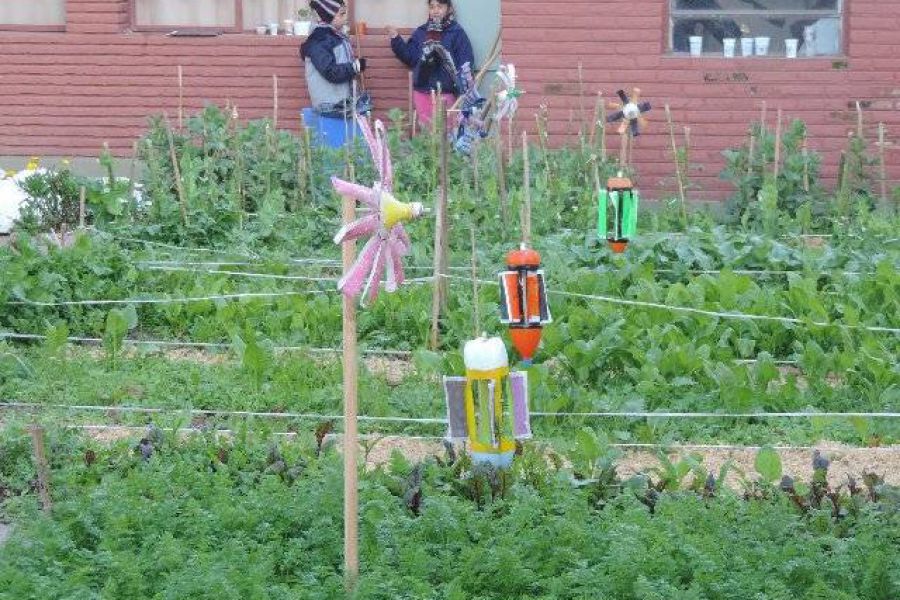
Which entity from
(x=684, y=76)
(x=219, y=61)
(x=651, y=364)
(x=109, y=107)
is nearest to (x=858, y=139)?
(x=684, y=76)

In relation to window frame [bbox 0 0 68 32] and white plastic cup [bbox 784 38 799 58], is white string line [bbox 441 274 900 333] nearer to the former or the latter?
white plastic cup [bbox 784 38 799 58]

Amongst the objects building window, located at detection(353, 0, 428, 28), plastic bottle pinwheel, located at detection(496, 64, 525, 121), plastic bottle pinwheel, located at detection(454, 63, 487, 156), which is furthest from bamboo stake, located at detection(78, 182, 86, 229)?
building window, located at detection(353, 0, 428, 28)

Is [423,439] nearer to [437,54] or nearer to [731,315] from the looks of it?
[731,315]

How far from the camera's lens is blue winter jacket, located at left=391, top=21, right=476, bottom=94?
50.6 feet

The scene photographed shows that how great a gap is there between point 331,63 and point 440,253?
661 cm

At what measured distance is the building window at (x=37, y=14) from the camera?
16.9 meters

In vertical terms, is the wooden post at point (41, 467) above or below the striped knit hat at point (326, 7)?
below

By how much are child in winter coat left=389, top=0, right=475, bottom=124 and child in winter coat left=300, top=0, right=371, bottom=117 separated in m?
0.50

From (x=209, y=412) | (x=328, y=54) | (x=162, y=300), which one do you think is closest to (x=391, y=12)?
(x=328, y=54)

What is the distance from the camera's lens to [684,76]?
14750 mm

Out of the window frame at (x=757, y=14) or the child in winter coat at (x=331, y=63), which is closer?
the window frame at (x=757, y=14)

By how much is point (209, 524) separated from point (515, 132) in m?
9.14

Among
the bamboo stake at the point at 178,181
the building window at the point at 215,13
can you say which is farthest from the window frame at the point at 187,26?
the bamboo stake at the point at 178,181

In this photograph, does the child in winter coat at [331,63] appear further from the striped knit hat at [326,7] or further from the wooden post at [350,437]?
the wooden post at [350,437]
